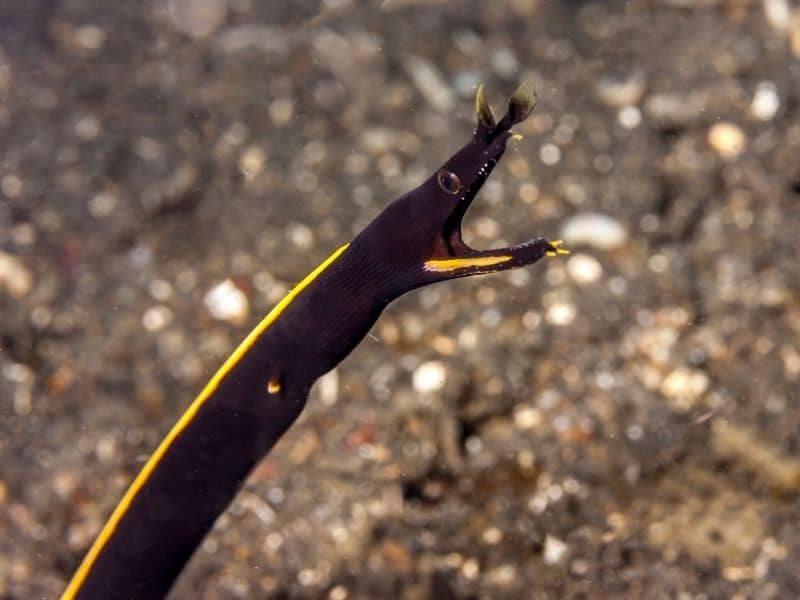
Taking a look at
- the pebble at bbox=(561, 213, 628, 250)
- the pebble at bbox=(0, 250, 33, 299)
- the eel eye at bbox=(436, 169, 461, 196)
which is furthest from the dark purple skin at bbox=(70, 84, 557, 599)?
the pebble at bbox=(0, 250, 33, 299)

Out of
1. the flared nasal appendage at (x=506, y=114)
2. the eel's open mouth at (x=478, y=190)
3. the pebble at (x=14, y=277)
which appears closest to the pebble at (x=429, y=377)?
the eel's open mouth at (x=478, y=190)

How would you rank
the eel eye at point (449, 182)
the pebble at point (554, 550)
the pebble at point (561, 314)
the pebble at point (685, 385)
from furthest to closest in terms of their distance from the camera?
the pebble at point (561, 314)
the pebble at point (685, 385)
the pebble at point (554, 550)
the eel eye at point (449, 182)

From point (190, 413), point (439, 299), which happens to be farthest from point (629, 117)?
point (190, 413)

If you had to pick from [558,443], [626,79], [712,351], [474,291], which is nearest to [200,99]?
[474,291]

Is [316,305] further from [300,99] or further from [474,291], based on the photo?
[300,99]

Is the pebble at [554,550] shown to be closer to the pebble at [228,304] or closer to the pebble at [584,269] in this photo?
the pebble at [584,269]

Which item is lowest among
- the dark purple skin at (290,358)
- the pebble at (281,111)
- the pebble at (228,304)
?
the dark purple skin at (290,358)
